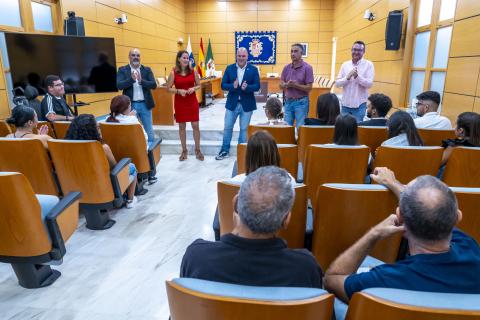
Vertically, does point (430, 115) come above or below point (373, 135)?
above

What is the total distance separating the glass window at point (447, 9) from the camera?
4164 millimetres

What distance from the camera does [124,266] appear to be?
230 cm

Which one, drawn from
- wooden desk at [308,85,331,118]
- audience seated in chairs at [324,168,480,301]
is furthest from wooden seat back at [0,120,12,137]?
wooden desk at [308,85,331,118]

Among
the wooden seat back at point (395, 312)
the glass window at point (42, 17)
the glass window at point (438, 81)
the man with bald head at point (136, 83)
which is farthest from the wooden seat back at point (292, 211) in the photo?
the glass window at point (42, 17)

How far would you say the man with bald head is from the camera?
4.47 metres

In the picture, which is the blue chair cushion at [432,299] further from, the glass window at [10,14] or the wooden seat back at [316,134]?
the glass window at [10,14]

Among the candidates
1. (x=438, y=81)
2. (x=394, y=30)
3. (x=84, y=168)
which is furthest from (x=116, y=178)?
(x=394, y=30)

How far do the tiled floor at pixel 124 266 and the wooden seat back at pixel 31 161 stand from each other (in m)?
0.49

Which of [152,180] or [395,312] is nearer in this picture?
[395,312]

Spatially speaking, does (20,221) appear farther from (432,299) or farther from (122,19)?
(122,19)

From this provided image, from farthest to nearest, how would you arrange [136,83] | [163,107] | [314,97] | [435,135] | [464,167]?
[314,97] < [163,107] < [136,83] < [435,135] < [464,167]

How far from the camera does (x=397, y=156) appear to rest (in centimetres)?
219

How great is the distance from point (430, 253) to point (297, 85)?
12.1 ft

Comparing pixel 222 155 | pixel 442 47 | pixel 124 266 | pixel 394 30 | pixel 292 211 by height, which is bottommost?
pixel 124 266
